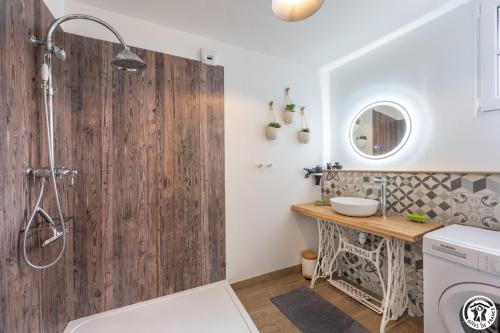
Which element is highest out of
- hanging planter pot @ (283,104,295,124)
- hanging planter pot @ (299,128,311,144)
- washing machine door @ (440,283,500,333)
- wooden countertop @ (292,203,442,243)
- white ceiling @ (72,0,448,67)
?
white ceiling @ (72,0,448,67)

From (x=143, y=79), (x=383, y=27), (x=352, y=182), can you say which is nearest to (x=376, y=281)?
(x=352, y=182)

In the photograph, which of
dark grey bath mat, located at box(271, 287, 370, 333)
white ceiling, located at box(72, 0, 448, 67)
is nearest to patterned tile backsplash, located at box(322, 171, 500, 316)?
dark grey bath mat, located at box(271, 287, 370, 333)

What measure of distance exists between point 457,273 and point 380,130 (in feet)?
4.65

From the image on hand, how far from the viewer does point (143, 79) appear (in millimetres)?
1645

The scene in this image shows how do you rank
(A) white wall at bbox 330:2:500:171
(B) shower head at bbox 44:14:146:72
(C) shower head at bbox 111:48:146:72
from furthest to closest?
(A) white wall at bbox 330:2:500:171 → (C) shower head at bbox 111:48:146:72 → (B) shower head at bbox 44:14:146:72

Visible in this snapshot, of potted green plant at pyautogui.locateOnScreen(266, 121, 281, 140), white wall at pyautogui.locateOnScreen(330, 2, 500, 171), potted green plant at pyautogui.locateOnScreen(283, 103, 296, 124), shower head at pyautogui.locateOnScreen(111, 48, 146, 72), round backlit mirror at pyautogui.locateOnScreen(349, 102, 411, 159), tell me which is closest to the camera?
shower head at pyautogui.locateOnScreen(111, 48, 146, 72)

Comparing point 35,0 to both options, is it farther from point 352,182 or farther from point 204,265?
point 352,182

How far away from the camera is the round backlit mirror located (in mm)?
1945

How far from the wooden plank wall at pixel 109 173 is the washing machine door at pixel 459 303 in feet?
5.27

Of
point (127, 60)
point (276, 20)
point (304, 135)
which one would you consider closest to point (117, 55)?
point (127, 60)

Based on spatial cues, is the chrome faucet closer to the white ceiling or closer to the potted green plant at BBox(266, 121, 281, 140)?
the potted green plant at BBox(266, 121, 281, 140)

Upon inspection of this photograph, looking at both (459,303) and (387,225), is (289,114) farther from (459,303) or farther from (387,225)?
(459,303)

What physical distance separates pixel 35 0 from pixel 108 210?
1327 mm

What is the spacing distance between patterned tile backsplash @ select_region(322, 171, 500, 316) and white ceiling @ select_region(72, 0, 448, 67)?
4.45 ft
